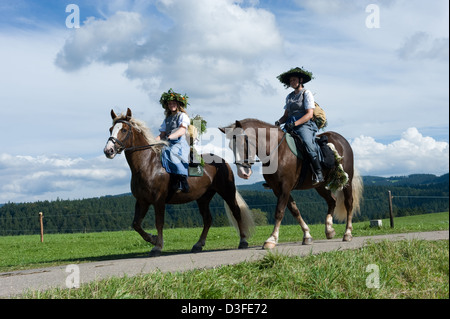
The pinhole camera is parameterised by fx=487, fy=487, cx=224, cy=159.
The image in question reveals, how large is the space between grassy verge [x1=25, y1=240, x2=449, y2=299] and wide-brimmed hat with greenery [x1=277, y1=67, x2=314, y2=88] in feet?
14.5

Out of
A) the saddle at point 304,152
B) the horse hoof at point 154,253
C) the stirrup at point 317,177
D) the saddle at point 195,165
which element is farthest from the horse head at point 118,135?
the stirrup at point 317,177

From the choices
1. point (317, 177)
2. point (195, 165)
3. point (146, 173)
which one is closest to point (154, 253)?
point (146, 173)

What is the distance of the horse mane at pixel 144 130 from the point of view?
9.59 m

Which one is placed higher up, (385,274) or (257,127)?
(257,127)

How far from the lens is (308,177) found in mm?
10281

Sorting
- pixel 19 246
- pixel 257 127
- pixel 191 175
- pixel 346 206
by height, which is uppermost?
pixel 257 127

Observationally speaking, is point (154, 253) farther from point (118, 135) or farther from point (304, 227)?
point (304, 227)

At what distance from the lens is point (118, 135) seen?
30.6 feet

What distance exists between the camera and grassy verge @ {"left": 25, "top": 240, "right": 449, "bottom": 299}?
5.43m

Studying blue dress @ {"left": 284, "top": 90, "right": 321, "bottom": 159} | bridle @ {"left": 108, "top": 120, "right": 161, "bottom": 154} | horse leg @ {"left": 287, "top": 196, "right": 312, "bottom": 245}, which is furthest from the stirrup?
bridle @ {"left": 108, "top": 120, "right": 161, "bottom": 154}

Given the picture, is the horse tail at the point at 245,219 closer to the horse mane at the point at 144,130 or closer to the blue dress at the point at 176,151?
the blue dress at the point at 176,151
